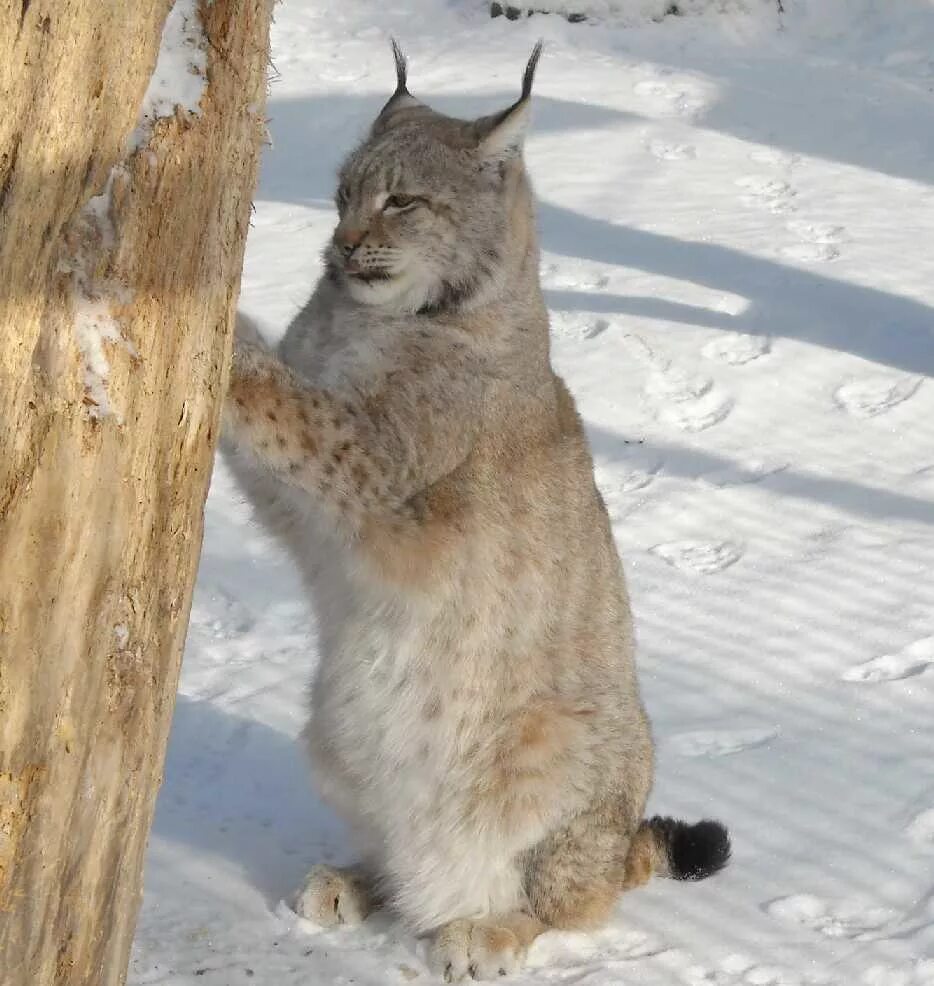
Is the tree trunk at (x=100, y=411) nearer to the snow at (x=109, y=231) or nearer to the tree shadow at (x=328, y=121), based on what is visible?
the snow at (x=109, y=231)

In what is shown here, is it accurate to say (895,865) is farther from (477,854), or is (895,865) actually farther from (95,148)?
(95,148)

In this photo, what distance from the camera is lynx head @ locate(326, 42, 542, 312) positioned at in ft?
12.4

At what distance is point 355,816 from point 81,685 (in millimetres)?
1839

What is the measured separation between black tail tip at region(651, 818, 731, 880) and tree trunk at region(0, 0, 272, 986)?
1.86m

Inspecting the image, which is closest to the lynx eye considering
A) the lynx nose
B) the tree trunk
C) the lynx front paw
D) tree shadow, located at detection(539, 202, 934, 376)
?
the lynx nose

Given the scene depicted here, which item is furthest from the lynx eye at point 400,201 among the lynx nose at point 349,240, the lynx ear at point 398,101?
the lynx ear at point 398,101

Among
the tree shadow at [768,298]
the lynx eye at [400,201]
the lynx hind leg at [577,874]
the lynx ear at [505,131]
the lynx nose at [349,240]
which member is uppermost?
the lynx ear at [505,131]

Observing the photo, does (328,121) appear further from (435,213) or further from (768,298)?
(435,213)

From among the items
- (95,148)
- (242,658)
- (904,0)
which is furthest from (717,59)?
(95,148)

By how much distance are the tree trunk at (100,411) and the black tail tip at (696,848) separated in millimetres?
1857

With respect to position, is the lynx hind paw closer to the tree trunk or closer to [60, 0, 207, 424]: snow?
the tree trunk

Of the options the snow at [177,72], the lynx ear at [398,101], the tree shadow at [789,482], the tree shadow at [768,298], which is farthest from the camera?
the tree shadow at [768,298]

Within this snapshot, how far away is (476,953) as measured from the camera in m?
3.63

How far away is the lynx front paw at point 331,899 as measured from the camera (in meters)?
3.81
